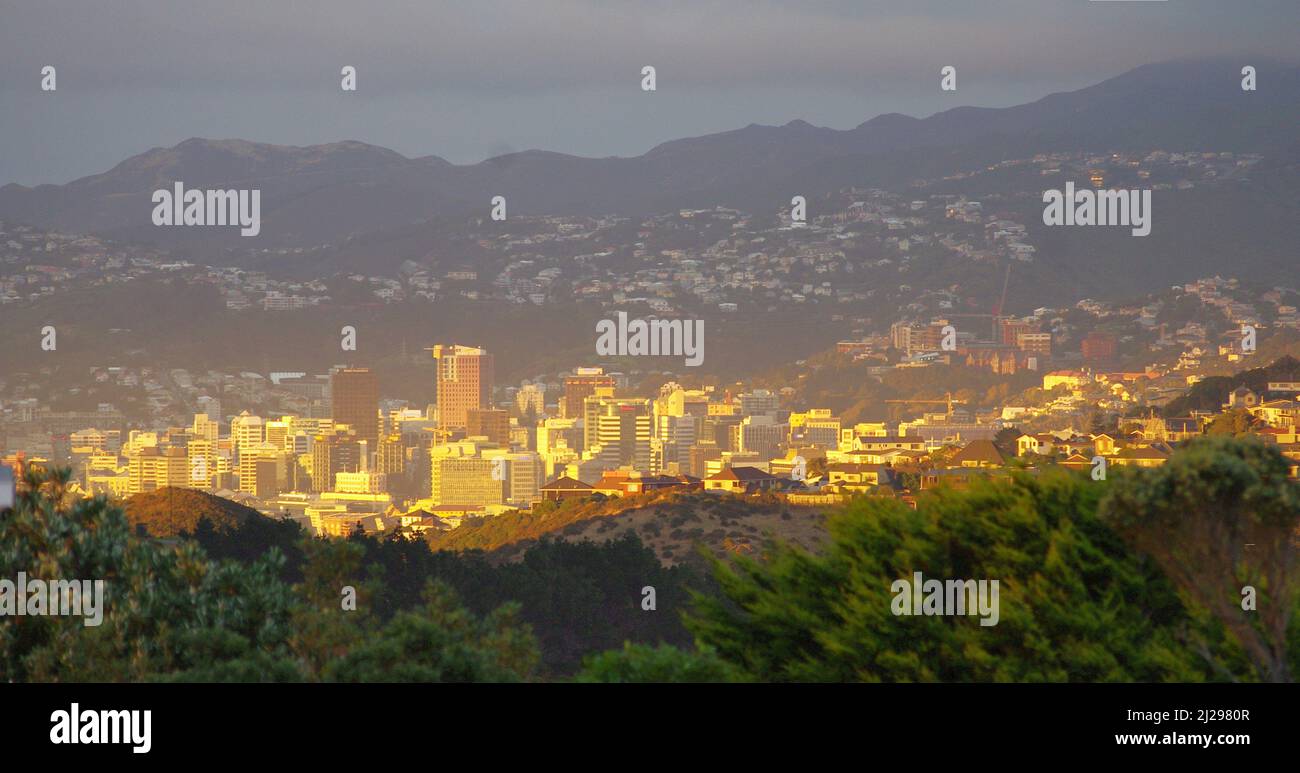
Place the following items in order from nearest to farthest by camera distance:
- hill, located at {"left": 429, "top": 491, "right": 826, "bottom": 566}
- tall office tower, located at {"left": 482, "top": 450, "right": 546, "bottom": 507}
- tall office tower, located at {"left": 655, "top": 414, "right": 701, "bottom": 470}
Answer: hill, located at {"left": 429, "top": 491, "right": 826, "bottom": 566} → tall office tower, located at {"left": 482, "top": 450, "right": 546, "bottom": 507} → tall office tower, located at {"left": 655, "top": 414, "right": 701, "bottom": 470}

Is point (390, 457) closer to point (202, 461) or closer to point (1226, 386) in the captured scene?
point (202, 461)

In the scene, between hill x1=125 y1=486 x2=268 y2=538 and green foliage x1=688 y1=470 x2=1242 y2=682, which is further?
hill x1=125 y1=486 x2=268 y2=538

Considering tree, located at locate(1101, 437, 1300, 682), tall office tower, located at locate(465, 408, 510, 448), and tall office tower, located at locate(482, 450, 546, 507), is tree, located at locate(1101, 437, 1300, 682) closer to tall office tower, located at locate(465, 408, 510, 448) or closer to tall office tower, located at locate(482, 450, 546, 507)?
tall office tower, located at locate(482, 450, 546, 507)

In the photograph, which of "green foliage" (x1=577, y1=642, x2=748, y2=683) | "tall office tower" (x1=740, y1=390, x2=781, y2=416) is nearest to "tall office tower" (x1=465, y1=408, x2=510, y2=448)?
"tall office tower" (x1=740, y1=390, x2=781, y2=416)

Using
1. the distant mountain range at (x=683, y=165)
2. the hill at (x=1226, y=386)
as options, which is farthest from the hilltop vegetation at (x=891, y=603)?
the distant mountain range at (x=683, y=165)

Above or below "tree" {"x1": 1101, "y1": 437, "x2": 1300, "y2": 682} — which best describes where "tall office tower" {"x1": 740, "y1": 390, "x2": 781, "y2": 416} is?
above

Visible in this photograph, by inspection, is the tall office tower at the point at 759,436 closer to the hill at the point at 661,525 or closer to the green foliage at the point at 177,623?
the hill at the point at 661,525
